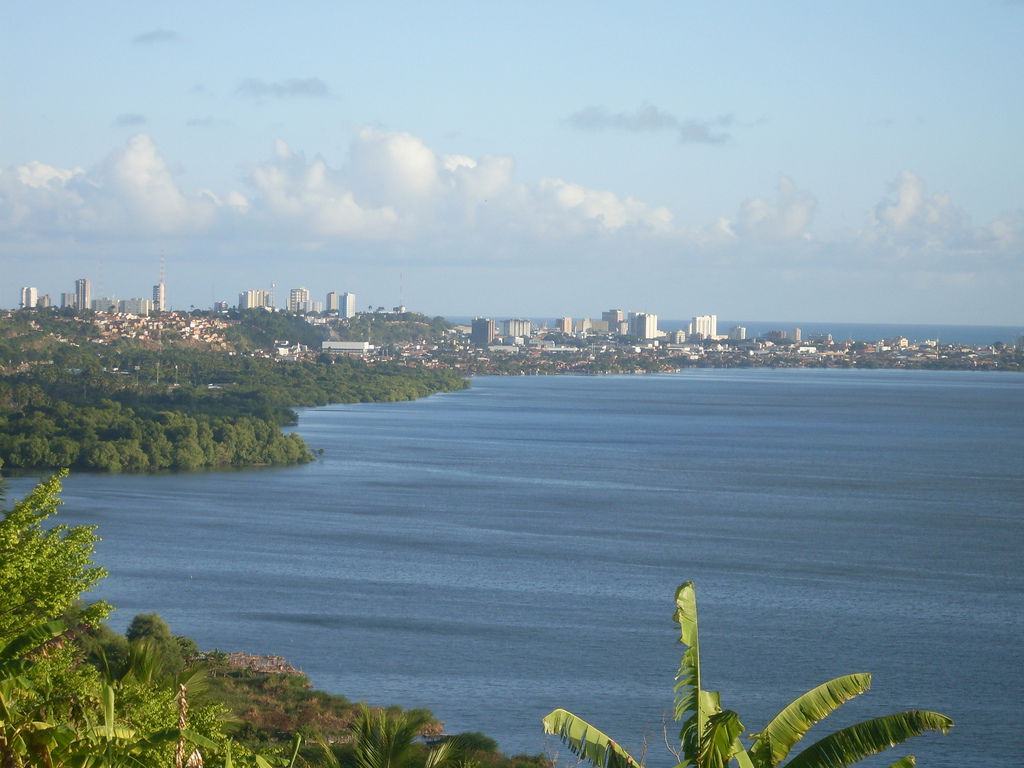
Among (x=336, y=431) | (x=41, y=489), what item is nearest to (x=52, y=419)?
(x=336, y=431)

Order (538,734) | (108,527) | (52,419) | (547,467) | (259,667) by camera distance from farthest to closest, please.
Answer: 1. (52,419)
2. (547,467)
3. (108,527)
4. (259,667)
5. (538,734)

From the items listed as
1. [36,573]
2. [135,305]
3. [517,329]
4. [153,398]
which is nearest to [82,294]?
[135,305]

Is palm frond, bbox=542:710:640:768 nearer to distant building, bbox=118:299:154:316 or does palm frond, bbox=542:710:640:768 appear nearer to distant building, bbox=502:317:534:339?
distant building, bbox=118:299:154:316

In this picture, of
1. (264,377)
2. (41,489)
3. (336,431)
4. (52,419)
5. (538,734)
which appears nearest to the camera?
(41,489)

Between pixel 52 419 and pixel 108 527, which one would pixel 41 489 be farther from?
pixel 52 419

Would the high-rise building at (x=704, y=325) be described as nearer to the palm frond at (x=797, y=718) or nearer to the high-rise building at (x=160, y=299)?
the high-rise building at (x=160, y=299)

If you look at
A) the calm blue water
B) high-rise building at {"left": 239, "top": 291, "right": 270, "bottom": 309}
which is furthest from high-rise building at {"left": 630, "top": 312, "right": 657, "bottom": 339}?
the calm blue water

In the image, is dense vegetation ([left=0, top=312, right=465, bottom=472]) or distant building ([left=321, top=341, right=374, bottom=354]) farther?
distant building ([left=321, top=341, right=374, bottom=354])

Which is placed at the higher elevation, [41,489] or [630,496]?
[41,489]
